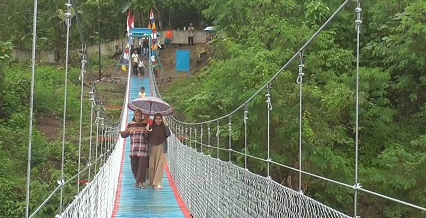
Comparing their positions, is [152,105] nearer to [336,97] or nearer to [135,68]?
[336,97]

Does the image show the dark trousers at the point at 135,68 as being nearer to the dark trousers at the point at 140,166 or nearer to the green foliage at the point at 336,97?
the green foliage at the point at 336,97

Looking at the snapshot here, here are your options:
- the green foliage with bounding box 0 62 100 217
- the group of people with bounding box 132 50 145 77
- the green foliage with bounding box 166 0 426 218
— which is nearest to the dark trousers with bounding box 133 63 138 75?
the group of people with bounding box 132 50 145 77

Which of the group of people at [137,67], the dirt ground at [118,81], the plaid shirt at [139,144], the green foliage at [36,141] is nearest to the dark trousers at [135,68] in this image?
the group of people at [137,67]

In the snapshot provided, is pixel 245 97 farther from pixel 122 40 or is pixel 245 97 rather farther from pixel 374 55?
pixel 122 40

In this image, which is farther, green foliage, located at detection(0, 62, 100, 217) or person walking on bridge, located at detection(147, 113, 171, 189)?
green foliage, located at detection(0, 62, 100, 217)

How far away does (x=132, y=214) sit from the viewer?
6.38 m

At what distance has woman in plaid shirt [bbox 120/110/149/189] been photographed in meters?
6.71

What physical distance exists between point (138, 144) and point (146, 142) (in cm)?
8

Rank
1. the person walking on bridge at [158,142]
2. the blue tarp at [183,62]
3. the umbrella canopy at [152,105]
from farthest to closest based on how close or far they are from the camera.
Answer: the blue tarp at [183,62] → the umbrella canopy at [152,105] → the person walking on bridge at [158,142]

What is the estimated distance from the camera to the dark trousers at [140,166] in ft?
22.6

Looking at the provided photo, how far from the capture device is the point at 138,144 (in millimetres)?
6832

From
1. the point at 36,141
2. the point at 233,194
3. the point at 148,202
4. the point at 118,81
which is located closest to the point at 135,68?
the point at 118,81

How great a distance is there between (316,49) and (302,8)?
4.18 feet

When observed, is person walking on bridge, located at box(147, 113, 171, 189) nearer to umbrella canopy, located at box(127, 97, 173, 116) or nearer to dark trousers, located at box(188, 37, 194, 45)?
umbrella canopy, located at box(127, 97, 173, 116)
